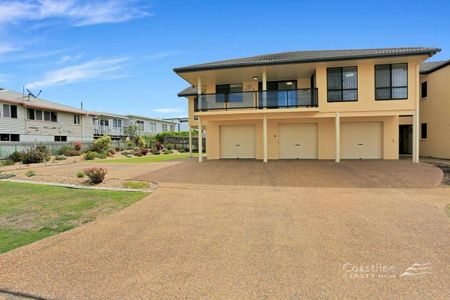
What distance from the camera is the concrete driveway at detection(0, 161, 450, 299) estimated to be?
3.52 meters

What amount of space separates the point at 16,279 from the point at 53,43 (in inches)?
751

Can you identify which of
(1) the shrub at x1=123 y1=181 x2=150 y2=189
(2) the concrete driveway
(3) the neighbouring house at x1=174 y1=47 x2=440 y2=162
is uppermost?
(3) the neighbouring house at x1=174 y1=47 x2=440 y2=162

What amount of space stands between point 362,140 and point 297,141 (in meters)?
4.23

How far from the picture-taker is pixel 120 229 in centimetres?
585

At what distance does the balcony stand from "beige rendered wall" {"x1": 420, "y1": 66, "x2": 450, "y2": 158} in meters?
9.52

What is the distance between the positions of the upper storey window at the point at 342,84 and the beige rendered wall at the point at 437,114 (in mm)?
7191

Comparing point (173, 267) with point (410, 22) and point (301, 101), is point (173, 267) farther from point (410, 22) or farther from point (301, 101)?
point (410, 22)

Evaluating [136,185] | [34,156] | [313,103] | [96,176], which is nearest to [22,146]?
[34,156]

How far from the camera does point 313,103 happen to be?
55.1ft

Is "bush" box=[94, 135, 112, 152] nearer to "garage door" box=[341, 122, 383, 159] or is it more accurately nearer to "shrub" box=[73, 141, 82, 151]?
"shrub" box=[73, 141, 82, 151]

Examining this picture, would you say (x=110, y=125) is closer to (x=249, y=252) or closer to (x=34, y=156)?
(x=34, y=156)

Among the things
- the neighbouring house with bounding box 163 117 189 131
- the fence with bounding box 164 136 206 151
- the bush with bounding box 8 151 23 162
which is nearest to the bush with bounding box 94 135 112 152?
the bush with bounding box 8 151 23 162

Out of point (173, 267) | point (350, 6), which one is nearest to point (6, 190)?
point (173, 267)

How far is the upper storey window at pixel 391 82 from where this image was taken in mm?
16109
